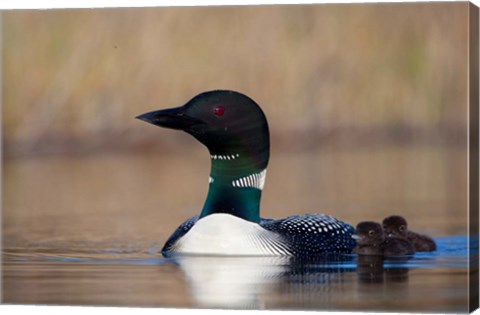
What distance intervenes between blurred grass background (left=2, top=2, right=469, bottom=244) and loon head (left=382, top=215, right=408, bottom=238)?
9 centimetres

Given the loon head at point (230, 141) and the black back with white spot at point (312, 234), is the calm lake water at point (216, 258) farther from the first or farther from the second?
the loon head at point (230, 141)

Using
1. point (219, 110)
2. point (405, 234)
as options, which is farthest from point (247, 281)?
point (405, 234)

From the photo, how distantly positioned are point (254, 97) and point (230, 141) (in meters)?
0.42

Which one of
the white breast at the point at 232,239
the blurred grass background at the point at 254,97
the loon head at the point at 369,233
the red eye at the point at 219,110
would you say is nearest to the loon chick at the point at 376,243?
the loon head at the point at 369,233

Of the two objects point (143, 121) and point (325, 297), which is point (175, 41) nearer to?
point (143, 121)

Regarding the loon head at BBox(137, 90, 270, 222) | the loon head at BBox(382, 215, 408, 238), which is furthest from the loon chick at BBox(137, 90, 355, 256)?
the loon head at BBox(382, 215, 408, 238)

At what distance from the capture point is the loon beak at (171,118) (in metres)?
11.8

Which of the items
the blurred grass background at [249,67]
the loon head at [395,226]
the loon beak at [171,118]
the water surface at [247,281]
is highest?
the blurred grass background at [249,67]

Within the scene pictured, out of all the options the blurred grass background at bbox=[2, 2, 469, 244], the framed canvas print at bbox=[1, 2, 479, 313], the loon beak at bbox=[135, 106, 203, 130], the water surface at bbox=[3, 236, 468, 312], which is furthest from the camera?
the loon beak at bbox=[135, 106, 203, 130]

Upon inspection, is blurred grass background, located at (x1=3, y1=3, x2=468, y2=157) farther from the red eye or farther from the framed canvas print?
the red eye

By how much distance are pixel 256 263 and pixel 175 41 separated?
1.20m

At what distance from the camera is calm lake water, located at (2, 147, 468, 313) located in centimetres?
1140

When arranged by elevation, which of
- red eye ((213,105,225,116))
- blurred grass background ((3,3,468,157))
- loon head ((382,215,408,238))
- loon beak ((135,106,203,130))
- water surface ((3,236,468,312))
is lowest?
water surface ((3,236,468,312))

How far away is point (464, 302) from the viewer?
1124cm
